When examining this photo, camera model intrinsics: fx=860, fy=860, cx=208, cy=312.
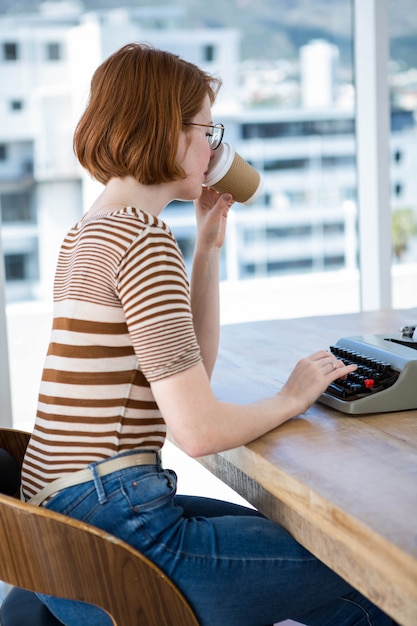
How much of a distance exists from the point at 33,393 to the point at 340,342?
65.9 inches

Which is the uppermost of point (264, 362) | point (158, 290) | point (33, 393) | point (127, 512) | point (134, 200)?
point (134, 200)

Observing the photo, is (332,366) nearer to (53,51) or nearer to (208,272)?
(208,272)

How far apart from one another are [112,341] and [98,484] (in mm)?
195

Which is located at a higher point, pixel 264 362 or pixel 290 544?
pixel 264 362

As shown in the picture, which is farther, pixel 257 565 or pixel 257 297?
pixel 257 297

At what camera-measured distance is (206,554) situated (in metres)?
1.13

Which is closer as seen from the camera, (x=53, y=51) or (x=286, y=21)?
(x=53, y=51)

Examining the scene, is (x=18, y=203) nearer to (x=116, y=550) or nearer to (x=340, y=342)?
(x=340, y=342)

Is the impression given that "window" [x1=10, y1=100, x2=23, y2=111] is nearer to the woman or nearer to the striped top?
the woman

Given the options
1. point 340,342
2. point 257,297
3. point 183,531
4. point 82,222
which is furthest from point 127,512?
point 257,297

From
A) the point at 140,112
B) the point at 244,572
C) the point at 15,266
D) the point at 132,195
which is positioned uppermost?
the point at 140,112

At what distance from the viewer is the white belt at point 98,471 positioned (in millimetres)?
1172

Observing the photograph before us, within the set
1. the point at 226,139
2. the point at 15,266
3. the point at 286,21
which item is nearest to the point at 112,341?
the point at 15,266

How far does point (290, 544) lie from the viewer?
3.84 feet
